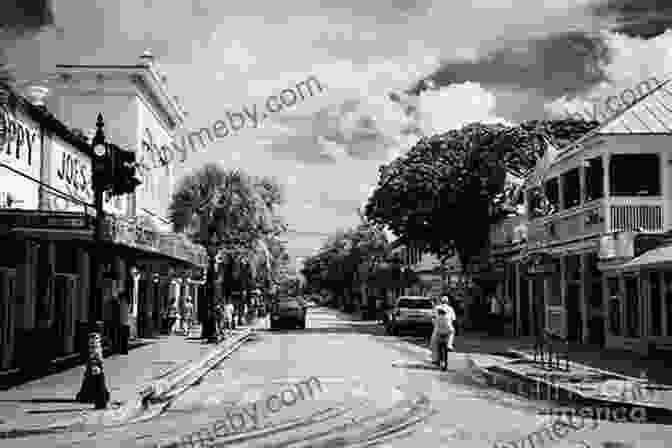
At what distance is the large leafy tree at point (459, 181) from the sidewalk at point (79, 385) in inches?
621

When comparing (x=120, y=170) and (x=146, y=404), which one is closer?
(x=146, y=404)

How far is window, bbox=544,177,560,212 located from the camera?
28.9 meters

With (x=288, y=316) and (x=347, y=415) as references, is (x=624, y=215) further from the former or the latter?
(x=288, y=316)

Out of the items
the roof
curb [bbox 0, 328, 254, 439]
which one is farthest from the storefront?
curb [bbox 0, 328, 254, 439]

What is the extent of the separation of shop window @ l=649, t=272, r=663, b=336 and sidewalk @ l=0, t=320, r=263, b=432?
12716 millimetres

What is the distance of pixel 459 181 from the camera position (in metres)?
36.4

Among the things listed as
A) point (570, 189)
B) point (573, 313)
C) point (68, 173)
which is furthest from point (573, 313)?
point (68, 173)

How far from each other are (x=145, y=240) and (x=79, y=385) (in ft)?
13.2

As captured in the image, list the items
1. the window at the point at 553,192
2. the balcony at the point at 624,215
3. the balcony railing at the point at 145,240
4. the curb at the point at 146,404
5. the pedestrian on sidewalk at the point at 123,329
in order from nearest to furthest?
the curb at the point at 146,404 → the balcony railing at the point at 145,240 → the pedestrian on sidewalk at the point at 123,329 → the balcony at the point at 624,215 → the window at the point at 553,192

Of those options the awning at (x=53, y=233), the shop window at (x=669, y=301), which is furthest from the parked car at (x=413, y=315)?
the awning at (x=53, y=233)

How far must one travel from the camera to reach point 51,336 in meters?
19.5

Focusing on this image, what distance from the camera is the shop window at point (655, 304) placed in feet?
71.1

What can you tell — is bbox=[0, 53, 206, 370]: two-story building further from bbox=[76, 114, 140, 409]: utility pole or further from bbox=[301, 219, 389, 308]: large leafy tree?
bbox=[301, 219, 389, 308]: large leafy tree

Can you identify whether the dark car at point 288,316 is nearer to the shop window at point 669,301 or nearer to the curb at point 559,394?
the curb at point 559,394
